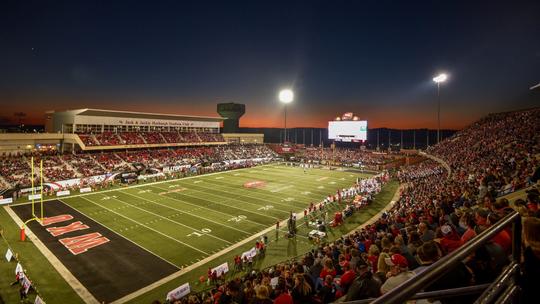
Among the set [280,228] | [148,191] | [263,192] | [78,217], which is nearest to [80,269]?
[78,217]

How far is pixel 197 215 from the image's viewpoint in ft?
91.7

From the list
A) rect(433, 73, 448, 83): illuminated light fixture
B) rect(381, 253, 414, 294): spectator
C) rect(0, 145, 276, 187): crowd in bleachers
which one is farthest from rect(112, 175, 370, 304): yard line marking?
rect(433, 73, 448, 83): illuminated light fixture

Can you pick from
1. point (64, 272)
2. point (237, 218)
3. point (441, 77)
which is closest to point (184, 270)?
point (64, 272)

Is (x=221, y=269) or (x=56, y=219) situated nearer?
(x=221, y=269)

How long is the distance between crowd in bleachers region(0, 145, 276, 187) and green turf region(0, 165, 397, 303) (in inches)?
316

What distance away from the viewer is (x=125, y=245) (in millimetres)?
20797

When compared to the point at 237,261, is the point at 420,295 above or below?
above

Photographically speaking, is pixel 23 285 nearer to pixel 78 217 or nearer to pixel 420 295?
pixel 78 217

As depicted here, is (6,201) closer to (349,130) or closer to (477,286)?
(477,286)

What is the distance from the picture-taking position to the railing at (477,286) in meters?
1.10

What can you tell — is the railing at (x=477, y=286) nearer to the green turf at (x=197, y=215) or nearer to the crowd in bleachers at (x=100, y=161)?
the green turf at (x=197, y=215)

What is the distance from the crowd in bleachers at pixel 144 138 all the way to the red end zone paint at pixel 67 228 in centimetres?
2908

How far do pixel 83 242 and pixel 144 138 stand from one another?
41.4 metres

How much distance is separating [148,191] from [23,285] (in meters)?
22.7
